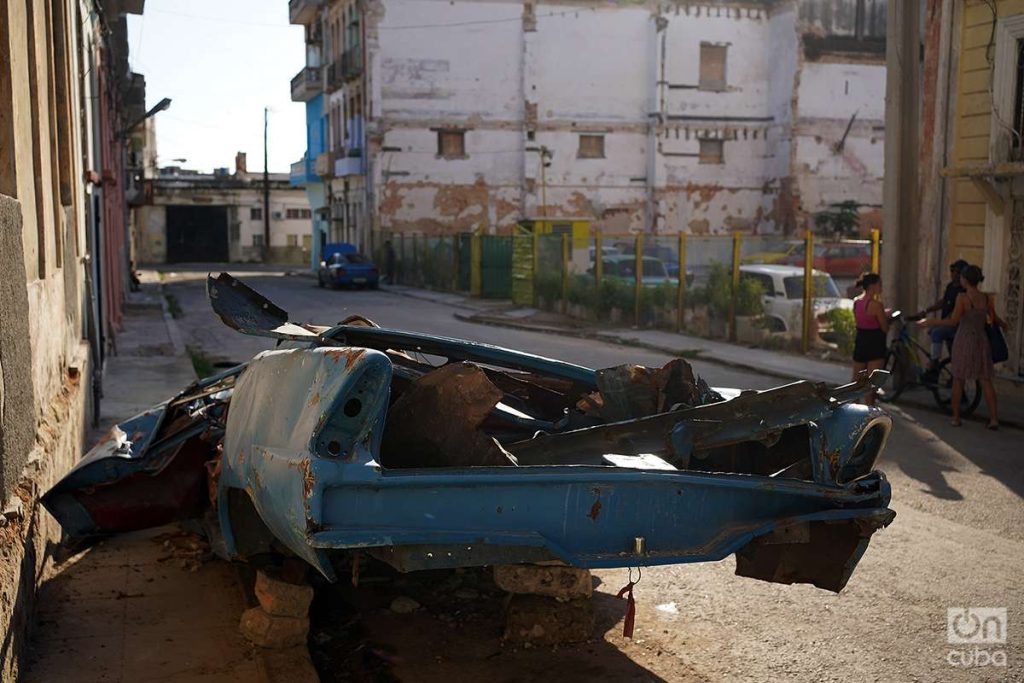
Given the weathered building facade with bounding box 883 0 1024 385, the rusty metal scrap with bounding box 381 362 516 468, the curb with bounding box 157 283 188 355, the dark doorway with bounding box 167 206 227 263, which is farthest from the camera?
the dark doorway with bounding box 167 206 227 263

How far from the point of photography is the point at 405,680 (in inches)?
200

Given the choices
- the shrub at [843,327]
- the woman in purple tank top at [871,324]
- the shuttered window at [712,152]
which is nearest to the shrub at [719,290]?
the shrub at [843,327]

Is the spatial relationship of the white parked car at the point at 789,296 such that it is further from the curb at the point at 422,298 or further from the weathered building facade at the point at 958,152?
the curb at the point at 422,298

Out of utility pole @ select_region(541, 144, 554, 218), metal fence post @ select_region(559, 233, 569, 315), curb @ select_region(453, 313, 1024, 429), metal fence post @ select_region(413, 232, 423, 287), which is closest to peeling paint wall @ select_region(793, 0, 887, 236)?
utility pole @ select_region(541, 144, 554, 218)

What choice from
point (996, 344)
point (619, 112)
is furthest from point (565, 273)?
point (619, 112)

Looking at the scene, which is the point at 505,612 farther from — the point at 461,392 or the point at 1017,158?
the point at 1017,158

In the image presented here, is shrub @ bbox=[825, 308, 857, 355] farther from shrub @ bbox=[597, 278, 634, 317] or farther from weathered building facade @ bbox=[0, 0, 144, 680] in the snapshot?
weathered building facade @ bbox=[0, 0, 144, 680]

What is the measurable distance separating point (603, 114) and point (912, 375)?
31.4 m

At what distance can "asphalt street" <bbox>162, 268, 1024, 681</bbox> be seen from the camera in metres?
5.17

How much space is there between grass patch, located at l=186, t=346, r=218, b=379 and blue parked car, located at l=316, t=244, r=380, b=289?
2003 centimetres

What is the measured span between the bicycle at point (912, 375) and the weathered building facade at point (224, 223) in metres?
56.3

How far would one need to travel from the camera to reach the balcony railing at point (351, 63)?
143 feet

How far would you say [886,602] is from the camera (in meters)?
6.02

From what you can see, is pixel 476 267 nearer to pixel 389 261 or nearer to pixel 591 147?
pixel 389 261
